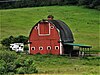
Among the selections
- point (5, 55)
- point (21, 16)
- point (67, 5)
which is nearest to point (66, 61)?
point (5, 55)

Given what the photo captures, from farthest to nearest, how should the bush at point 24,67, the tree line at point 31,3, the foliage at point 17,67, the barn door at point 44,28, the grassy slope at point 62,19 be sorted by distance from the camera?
1. the tree line at point 31,3
2. the grassy slope at point 62,19
3. the barn door at point 44,28
4. the bush at point 24,67
5. the foliage at point 17,67

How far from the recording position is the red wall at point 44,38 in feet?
209

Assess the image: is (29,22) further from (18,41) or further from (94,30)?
(18,41)

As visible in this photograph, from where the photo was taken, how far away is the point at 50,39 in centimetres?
6450

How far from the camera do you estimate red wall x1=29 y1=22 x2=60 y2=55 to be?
63.8m

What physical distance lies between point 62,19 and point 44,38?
31.7m

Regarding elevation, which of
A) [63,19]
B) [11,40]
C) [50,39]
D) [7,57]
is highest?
[7,57]

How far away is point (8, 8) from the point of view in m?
114

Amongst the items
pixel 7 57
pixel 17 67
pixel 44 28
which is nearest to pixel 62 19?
pixel 44 28

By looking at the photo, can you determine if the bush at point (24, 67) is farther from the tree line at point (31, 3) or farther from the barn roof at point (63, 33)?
the tree line at point (31, 3)

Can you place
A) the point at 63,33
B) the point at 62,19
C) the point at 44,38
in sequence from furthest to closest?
the point at 62,19, the point at 44,38, the point at 63,33

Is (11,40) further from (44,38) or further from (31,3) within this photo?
(31,3)

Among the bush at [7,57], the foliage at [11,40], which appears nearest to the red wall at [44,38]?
the foliage at [11,40]

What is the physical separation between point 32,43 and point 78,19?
32.8m
